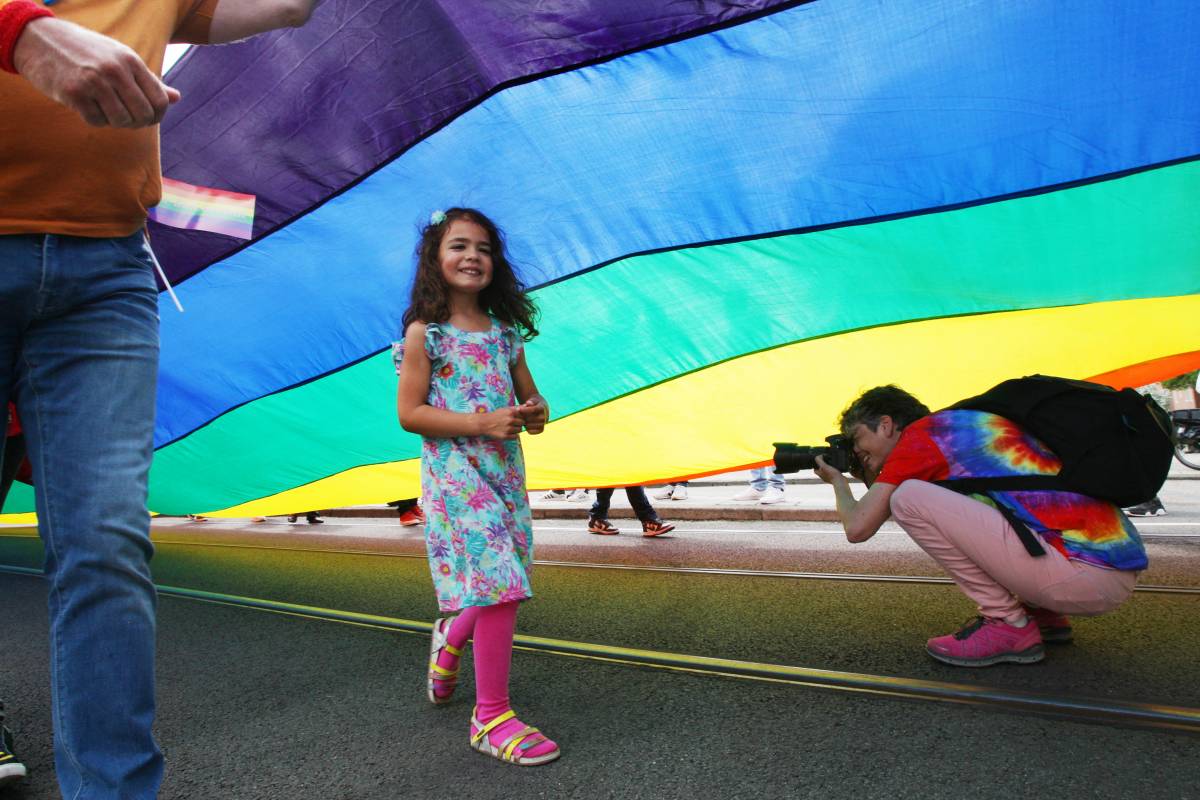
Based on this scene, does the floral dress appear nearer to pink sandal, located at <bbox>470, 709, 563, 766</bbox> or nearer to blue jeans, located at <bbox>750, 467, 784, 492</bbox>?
pink sandal, located at <bbox>470, 709, 563, 766</bbox>

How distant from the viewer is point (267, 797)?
1.66 meters

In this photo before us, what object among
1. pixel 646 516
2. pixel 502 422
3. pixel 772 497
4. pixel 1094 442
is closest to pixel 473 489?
pixel 502 422

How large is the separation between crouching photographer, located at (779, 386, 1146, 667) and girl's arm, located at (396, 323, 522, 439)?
112 centimetres

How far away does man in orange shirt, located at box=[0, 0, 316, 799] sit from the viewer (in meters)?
1.14

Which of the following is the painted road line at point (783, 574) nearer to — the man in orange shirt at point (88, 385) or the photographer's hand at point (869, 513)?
the photographer's hand at point (869, 513)

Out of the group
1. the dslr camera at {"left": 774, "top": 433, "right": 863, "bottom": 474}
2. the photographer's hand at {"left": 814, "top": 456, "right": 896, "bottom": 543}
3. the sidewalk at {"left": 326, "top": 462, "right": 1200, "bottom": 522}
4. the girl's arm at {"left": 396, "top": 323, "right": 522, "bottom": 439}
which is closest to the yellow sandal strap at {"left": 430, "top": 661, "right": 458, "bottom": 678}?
the girl's arm at {"left": 396, "top": 323, "right": 522, "bottom": 439}

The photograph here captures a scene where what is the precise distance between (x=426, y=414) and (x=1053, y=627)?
76.7 inches

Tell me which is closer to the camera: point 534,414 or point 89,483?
point 89,483

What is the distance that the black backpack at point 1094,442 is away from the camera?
200 cm

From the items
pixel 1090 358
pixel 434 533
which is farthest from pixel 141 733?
pixel 1090 358

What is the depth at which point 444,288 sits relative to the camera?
2.17 m

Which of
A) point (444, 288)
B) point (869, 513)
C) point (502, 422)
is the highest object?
point (444, 288)

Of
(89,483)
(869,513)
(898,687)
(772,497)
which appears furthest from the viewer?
(772,497)

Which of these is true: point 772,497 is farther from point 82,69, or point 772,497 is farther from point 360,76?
point 82,69
